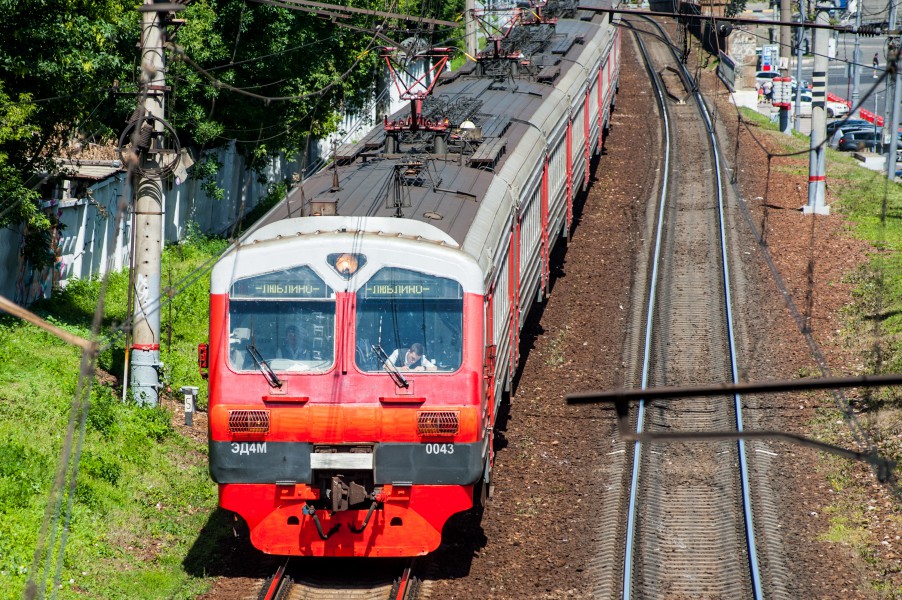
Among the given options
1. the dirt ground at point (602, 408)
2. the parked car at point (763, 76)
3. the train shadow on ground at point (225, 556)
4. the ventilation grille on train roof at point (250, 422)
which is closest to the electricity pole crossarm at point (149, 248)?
the train shadow on ground at point (225, 556)

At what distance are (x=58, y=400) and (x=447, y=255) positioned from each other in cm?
640

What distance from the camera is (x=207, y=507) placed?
12.2 m

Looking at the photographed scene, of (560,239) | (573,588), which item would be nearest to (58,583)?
(573,588)

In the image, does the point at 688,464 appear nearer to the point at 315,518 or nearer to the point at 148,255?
the point at 315,518

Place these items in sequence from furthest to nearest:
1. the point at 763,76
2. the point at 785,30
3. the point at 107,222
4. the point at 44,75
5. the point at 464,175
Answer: the point at 763,76 → the point at 785,30 → the point at 107,222 → the point at 44,75 → the point at 464,175

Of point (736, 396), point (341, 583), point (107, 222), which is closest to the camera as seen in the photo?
point (341, 583)

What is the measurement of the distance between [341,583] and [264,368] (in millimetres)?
2167

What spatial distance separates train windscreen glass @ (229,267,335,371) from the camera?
9789 mm

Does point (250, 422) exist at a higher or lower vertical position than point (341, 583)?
higher

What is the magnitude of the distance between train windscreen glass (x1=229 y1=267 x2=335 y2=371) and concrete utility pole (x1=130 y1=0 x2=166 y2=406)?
3800 mm

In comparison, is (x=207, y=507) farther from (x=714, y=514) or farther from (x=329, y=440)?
(x=714, y=514)

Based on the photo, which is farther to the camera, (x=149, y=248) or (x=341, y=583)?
(x=149, y=248)

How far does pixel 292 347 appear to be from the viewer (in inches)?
385

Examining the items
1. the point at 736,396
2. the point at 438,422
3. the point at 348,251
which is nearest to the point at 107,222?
the point at 736,396
